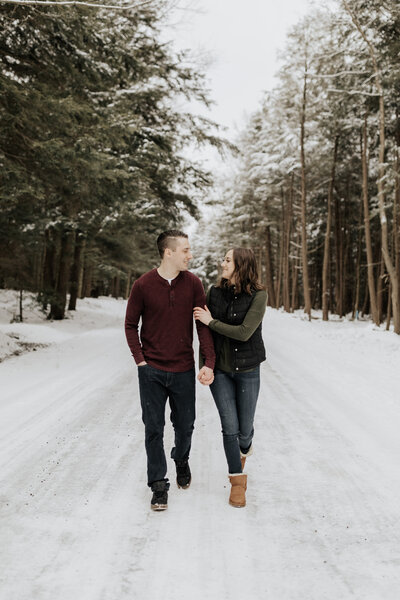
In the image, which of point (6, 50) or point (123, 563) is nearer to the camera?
point (123, 563)

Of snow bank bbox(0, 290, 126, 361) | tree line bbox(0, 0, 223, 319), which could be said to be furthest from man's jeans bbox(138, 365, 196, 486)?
snow bank bbox(0, 290, 126, 361)

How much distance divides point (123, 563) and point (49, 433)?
2.81 m

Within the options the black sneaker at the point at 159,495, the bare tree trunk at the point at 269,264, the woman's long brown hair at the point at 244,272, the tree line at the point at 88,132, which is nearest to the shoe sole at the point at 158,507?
the black sneaker at the point at 159,495

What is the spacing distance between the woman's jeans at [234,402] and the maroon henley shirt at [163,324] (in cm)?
23

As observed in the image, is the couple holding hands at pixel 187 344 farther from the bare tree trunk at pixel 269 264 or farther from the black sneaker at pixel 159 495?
the bare tree trunk at pixel 269 264

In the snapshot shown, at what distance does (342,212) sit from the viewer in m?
29.8

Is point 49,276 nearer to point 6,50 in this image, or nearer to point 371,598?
point 6,50

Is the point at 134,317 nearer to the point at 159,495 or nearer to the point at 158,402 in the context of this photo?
the point at 158,402

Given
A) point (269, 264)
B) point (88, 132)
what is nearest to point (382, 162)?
point (88, 132)

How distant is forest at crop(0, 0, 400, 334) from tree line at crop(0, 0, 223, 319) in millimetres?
40

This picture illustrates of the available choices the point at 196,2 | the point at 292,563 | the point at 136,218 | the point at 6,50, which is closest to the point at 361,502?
the point at 292,563

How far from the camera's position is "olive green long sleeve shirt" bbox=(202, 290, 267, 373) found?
3.63 meters

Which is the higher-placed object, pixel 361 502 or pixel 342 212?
pixel 342 212

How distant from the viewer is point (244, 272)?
3723 mm
